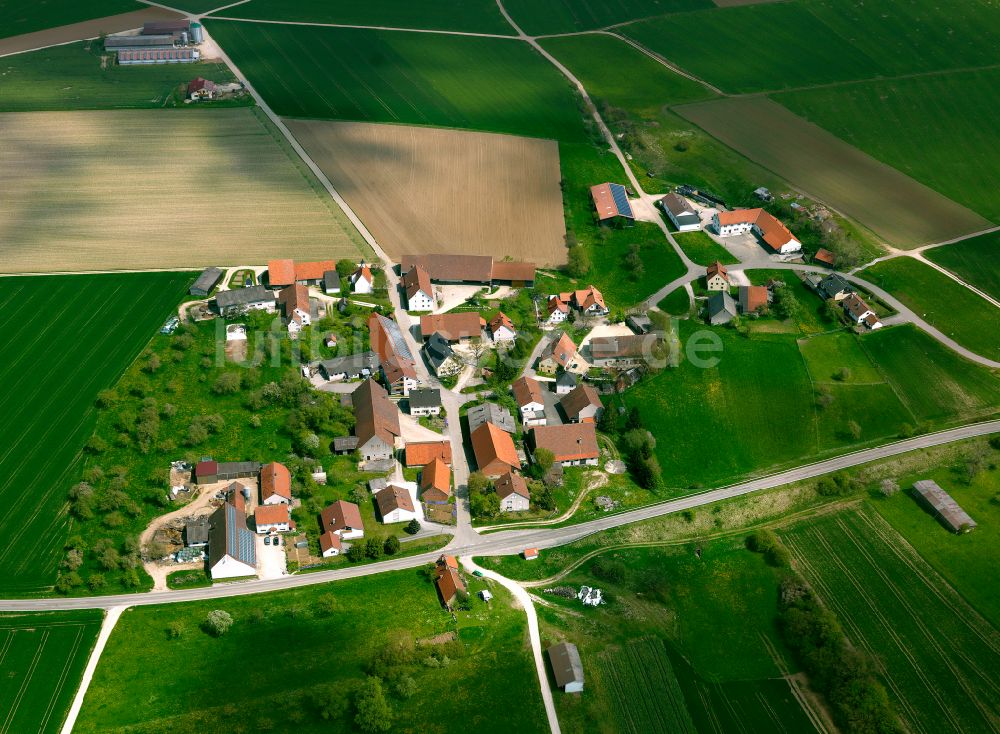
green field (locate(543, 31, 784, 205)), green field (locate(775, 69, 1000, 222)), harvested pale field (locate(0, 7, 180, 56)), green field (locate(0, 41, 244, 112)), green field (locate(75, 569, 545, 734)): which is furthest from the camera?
harvested pale field (locate(0, 7, 180, 56))

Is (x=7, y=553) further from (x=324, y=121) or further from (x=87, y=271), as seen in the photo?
(x=324, y=121)

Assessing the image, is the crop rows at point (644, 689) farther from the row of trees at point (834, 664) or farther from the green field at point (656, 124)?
the green field at point (656, 124)

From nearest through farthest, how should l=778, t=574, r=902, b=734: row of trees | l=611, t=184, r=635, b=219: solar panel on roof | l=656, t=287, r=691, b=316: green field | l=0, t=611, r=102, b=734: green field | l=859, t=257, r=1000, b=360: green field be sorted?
l=0, t=611, r=102, b=734: green field → l=778, t=574, r=902, b=734: row of trees → l=859, t=257, r=1000, b=360: green field → l=656, t=287, r=691, b=316: green field → l=611, t=184, r=635, b=219: solar panel on roof

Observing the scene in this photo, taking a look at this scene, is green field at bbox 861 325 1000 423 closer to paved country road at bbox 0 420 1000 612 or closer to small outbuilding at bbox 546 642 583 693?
paved country road at bbox 0 420 1000 612

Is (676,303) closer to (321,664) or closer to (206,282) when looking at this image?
(206,282)

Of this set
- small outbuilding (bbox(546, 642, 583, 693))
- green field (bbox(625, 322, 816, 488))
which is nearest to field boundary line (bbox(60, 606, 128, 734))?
small outbuilding (bbox(546, 642, 583, 693))

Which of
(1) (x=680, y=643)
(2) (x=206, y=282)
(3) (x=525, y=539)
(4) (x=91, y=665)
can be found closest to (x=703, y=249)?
(3) (x=525, y=539)

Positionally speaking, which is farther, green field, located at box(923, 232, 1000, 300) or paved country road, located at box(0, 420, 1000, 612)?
green field, located at box(923, 232, 1000, 300)
